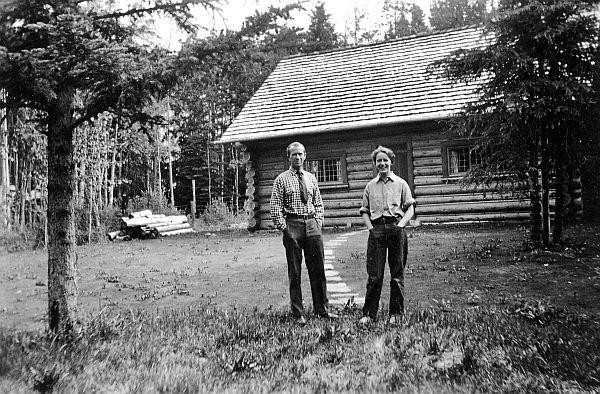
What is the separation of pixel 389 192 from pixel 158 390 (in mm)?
3433

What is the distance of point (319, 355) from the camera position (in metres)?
4.59

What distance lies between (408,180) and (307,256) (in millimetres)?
11979

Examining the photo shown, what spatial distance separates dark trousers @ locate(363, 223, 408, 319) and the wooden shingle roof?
34.2 ft

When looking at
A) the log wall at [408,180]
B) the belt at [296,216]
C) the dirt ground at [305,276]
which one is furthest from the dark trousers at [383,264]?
the log wall at [408,180]

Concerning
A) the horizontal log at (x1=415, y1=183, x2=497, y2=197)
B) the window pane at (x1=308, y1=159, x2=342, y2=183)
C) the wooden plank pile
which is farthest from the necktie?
the wooden plank pile

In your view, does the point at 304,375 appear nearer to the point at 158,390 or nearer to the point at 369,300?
the point at 158,390

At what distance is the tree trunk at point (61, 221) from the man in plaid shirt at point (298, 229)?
2303 mm

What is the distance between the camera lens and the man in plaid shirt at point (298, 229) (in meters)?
6.29

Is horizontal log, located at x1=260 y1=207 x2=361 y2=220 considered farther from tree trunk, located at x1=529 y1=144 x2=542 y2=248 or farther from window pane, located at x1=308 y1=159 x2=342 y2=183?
tree trunk, located at x1=529 y1=144 x2=542 y2=248

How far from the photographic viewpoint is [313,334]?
525 centimetres

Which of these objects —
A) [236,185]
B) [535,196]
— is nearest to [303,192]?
[535,196]

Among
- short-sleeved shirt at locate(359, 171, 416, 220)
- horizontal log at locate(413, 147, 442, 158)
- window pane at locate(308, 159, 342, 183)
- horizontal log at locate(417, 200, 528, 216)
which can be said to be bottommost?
horizontal log at locate(417, 200, 528, 216)

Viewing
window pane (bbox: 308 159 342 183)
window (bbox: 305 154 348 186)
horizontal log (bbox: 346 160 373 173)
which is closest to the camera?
horizontal log (bbox: 346 160 373 173)

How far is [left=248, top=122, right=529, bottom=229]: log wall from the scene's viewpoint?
53.6 feet
